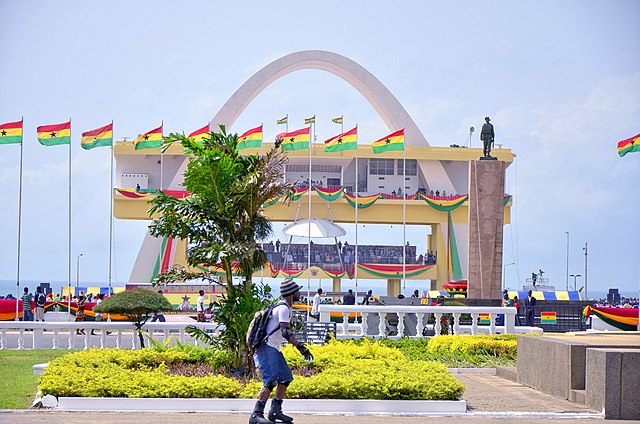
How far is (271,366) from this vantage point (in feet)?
37.4

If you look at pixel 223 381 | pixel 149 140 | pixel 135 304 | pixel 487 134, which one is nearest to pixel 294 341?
pixel 223 381

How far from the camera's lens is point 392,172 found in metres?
62.8

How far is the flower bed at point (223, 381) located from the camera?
12953 millimetres

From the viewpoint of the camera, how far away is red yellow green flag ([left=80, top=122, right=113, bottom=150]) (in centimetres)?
4150

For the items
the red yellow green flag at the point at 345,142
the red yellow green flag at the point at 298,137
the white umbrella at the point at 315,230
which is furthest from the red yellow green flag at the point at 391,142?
the white umbrella at the point at 315,230

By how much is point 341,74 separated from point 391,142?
2308 centimetres

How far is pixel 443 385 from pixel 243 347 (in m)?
3.16

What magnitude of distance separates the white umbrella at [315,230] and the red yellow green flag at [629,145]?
13.8 m

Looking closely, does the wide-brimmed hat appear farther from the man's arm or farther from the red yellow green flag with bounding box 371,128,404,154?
the red yellow green flag with bounding box 371,128,404,154

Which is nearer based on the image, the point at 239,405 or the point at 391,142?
the point at 239,405

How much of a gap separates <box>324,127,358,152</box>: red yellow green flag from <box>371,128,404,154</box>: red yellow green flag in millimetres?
1099

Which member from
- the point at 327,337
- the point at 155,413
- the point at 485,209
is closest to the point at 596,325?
the point at 485,209

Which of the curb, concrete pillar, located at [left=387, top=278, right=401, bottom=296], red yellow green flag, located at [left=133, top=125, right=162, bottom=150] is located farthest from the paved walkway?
concrete pillar, located at [left=387, top=278, right=401, bottom=296]

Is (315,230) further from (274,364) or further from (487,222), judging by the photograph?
(274,364)
